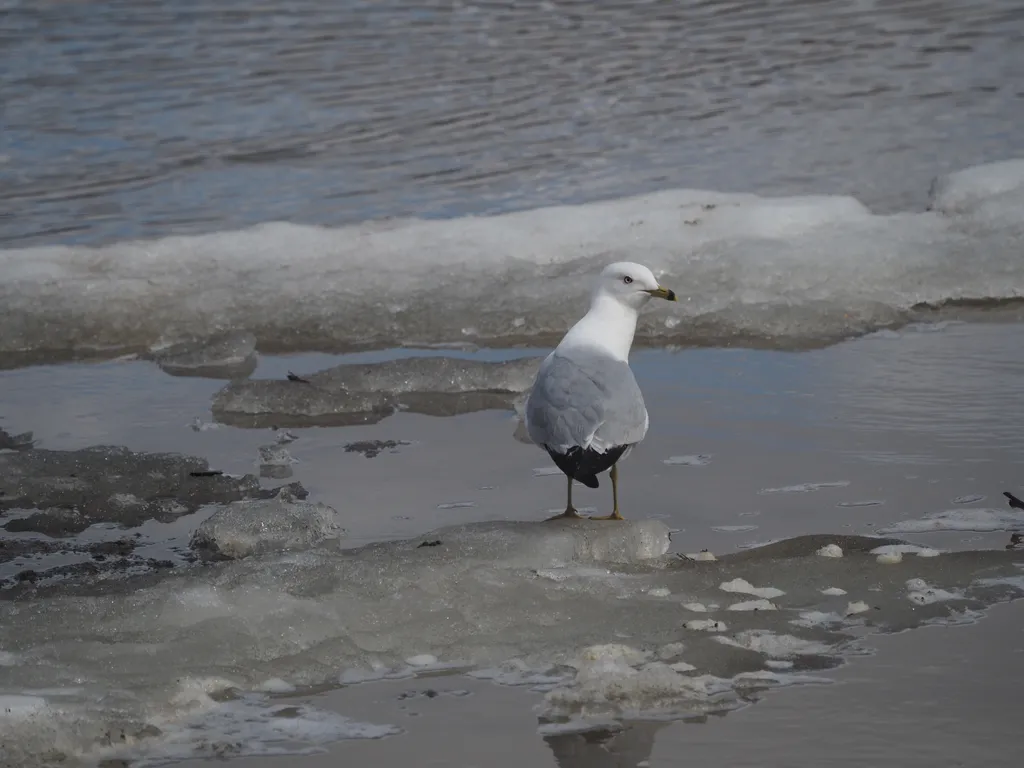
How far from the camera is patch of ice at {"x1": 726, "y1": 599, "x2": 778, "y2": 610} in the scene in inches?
137

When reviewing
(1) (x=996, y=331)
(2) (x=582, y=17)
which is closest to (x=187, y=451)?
(1) (x=996, y=331)

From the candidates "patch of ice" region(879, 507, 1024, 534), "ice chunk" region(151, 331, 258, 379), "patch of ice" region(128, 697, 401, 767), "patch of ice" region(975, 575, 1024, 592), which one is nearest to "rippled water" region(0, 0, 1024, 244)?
"ice chunk" region(151, 331, 258, 379)

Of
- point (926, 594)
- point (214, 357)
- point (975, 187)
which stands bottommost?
point (214, 357)

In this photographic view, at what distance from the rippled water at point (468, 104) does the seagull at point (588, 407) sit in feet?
11.9

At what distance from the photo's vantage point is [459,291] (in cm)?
657

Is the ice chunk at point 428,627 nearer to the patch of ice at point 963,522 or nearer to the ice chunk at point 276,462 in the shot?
the patch of ice at point 963,522

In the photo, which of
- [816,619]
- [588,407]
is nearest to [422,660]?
[816,619]

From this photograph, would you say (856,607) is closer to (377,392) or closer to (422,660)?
(422,660)

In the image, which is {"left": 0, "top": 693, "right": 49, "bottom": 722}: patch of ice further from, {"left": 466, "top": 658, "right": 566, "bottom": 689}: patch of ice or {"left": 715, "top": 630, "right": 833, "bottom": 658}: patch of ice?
{"left": 715, "top": 630, "right": 833, "bottom": 658}: patch of ice

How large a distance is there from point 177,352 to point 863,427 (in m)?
2.73

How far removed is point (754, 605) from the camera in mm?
Answer: 3482

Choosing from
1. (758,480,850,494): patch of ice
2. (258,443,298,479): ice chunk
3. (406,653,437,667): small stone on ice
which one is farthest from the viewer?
(258,443,298,479): ice chunk

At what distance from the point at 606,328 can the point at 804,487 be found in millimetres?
808

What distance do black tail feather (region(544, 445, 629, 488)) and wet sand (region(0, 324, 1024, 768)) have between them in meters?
0.25
